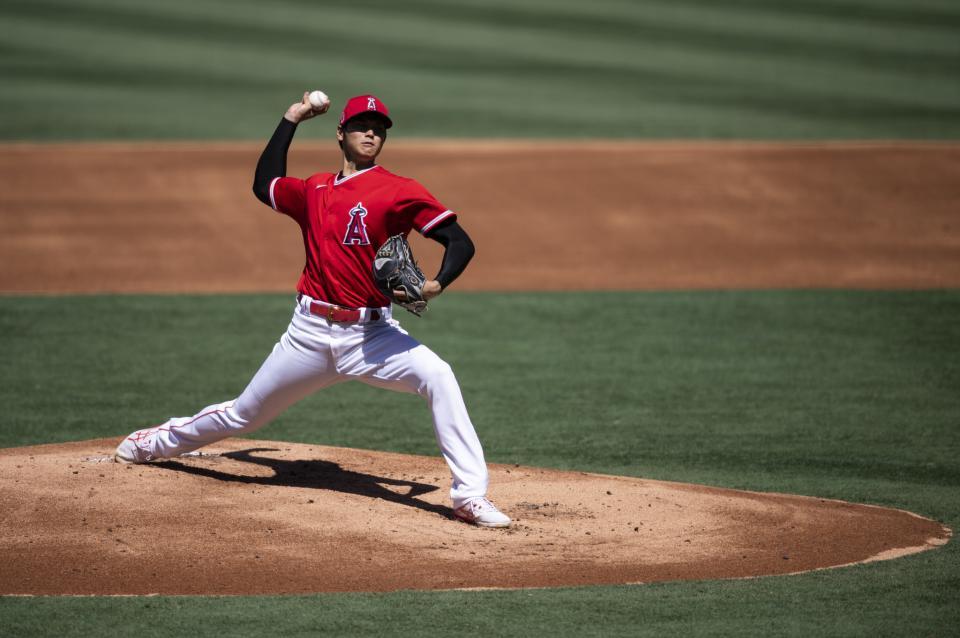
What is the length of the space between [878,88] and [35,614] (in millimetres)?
19165

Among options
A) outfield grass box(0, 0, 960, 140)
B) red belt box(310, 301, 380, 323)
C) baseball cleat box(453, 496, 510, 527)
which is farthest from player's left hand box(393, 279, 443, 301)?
outfield grass box(0, 0, 960, 140)

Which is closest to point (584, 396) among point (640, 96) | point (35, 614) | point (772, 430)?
point (772, 430)

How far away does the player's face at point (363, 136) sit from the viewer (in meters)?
5.94

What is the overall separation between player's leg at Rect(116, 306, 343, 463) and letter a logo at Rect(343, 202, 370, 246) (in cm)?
43

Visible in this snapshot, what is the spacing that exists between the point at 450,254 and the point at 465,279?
23.1 ft

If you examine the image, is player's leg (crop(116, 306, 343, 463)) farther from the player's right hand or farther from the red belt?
the player's right hand

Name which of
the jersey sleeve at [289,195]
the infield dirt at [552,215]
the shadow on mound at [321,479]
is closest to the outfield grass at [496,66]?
the infield dirt at [552,215]

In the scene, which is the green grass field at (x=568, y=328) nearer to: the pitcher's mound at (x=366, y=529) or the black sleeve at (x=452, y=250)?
the pitcher's mound at (x=366, y=529)

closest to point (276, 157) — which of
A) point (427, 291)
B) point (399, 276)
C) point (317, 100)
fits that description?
point (317, 100)

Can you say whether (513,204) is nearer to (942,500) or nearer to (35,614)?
(942,500)

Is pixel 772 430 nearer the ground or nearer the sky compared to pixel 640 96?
nearer the ground

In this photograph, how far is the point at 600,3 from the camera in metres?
26.2

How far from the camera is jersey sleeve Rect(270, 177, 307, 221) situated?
6.07 m

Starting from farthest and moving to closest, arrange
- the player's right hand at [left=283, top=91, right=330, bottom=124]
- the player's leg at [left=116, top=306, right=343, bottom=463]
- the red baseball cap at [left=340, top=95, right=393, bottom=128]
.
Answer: the player's right hand at [left=283, top=91, right=330, bottom=124] < the player's leg at [left=116, top=306, right=343, bottom=463] < the red baseball cap at [left=340, top=95, right=393, bottom=128]
